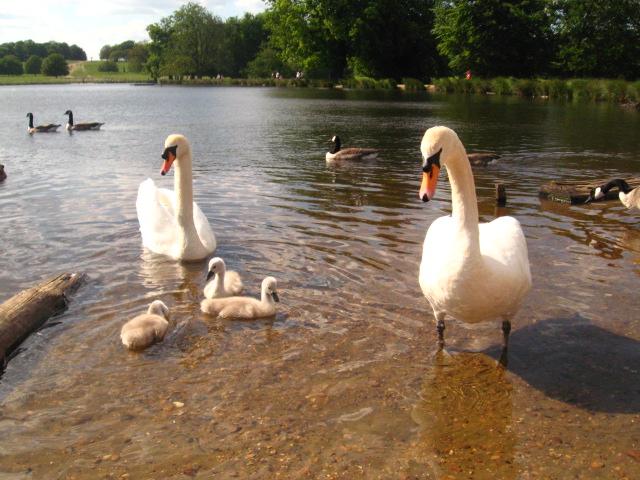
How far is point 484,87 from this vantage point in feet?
187

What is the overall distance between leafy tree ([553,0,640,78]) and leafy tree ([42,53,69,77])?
11516cm

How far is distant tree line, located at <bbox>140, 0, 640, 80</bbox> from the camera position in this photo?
6234cm

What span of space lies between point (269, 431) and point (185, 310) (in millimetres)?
2683

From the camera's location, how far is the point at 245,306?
21.1 ft

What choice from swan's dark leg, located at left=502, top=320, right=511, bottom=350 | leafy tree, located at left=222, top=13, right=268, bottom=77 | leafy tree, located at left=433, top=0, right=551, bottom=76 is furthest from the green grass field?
swan's dark leg, located at left=502, top=320, right=511, bottom=350

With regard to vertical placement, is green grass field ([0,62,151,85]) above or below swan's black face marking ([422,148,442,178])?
above

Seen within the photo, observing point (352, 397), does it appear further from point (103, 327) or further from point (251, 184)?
point (251, 184)

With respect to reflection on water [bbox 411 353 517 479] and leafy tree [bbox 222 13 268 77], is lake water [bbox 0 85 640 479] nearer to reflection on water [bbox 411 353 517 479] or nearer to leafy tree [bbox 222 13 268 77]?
reflection on water [bbox 411 353 517 479]

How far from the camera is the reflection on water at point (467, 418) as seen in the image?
159 inches

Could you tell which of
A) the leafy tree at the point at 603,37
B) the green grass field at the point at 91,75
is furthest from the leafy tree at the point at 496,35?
the green grass field at the point at 91,75

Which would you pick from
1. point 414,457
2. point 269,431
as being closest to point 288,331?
point 269,431

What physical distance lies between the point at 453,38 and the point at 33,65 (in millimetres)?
123574

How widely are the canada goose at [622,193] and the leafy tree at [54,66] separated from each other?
150 m

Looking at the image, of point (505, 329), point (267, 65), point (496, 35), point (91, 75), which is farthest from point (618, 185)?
point (91, 75)
